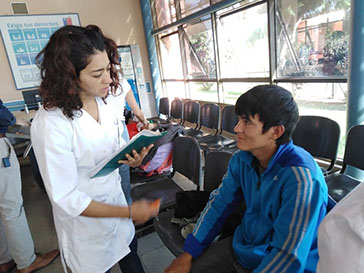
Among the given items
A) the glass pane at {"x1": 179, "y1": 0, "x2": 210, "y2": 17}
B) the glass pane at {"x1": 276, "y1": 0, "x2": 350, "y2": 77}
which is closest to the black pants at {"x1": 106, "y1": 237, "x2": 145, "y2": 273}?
the glass pane at {"x1": 276, "y1": 0, "x2": 350, "y2": 77}

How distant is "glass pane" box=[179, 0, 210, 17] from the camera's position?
426 cm

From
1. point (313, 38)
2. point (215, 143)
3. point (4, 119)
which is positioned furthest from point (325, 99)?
point (4, 119)

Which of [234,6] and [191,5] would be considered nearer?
[234,6]

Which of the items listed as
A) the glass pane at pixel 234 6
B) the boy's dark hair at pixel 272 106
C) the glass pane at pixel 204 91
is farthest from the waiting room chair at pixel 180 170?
the glass pane at pixel 204 91

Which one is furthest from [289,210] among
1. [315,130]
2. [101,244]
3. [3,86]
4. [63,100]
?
[3,86]

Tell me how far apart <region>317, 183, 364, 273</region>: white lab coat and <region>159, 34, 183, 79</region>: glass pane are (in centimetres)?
539

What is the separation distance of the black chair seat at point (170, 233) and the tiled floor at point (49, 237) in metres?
0.52

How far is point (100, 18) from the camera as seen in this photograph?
568 cm

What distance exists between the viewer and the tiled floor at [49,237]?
1886 millimetres

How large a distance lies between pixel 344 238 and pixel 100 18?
21.2 ft

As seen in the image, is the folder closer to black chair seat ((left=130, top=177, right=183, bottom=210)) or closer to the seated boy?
the seated boy

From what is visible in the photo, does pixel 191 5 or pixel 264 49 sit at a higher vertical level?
pixel 191 5

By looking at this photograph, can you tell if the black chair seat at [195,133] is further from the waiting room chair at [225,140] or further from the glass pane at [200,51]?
the glass pane at [200,51]

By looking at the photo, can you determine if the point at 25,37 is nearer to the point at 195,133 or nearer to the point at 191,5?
the point at 191,5
